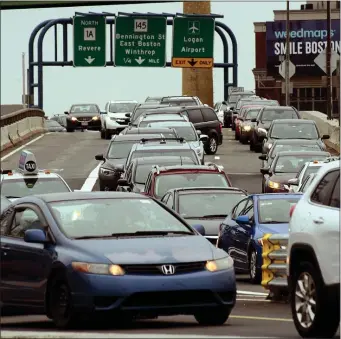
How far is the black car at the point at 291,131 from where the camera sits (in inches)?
1779

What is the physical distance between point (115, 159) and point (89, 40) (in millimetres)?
40006

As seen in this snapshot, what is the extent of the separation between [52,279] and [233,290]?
1.70 metres

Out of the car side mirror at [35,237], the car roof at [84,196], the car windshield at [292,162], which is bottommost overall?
the car windshield at [292,162]

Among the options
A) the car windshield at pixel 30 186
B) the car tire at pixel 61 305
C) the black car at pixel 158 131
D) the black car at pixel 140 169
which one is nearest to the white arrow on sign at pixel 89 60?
the black car at pixel 158 131

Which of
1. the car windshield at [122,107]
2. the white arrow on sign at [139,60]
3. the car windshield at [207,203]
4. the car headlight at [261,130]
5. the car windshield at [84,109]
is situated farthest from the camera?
the white arrow on sign at [139,60]

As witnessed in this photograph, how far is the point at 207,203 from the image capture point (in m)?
25.8

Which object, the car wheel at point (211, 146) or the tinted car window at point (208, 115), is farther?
the tinted car window at point (208, 115)

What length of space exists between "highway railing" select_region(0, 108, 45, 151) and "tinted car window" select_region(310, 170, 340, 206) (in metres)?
44.2

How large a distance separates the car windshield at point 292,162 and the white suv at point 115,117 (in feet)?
86.5

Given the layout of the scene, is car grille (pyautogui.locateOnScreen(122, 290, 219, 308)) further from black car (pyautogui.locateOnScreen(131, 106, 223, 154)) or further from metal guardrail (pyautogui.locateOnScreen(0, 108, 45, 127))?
metal guardrail (pyautogui.locateOnScreen(0, 108, 45, 127))

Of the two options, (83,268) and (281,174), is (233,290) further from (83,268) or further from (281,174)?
(281,174)

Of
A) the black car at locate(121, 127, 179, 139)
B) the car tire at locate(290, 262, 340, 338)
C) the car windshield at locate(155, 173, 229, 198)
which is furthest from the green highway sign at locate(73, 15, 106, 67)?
the car tire at locate(290, 262, 340, 338)

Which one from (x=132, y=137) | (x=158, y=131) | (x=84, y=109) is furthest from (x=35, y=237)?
(x=84, y=109)

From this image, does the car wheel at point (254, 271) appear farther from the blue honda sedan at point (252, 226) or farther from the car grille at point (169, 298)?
the car grille at point (169, 298)
